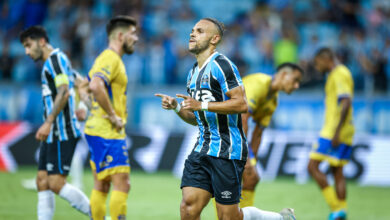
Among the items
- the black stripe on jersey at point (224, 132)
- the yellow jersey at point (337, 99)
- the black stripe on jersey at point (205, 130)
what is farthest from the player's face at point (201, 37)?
the yellow jersey at point (337, 99)

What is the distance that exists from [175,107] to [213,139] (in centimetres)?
49

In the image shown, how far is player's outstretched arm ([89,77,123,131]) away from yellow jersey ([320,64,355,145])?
153 inches

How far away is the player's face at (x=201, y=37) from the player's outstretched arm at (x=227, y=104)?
0.59 m

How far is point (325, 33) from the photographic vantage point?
17672 millimetres

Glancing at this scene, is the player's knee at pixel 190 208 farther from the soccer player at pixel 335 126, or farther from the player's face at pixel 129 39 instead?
the soccer player at pixel 335 126

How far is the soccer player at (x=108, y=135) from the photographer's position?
6.55 m

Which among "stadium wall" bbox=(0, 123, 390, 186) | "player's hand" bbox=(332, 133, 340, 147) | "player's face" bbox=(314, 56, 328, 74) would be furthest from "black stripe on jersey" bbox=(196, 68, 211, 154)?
"stadium wall" bbox=(0, 123, 390, 186)

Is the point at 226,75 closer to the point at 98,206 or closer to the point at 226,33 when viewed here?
the point at 98,206

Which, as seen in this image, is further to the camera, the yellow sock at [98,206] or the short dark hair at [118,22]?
the short dark hair at [118,22]

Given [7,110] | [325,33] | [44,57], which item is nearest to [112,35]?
[44,57]

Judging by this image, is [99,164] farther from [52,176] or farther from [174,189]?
[174,189]

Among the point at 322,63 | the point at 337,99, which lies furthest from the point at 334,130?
the point at 322,63

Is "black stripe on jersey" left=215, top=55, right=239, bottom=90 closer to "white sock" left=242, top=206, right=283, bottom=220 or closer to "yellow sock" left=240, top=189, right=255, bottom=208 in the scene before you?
"white sock" left=242, top=206, right=283, bottom=220

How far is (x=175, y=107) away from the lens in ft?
17.8
